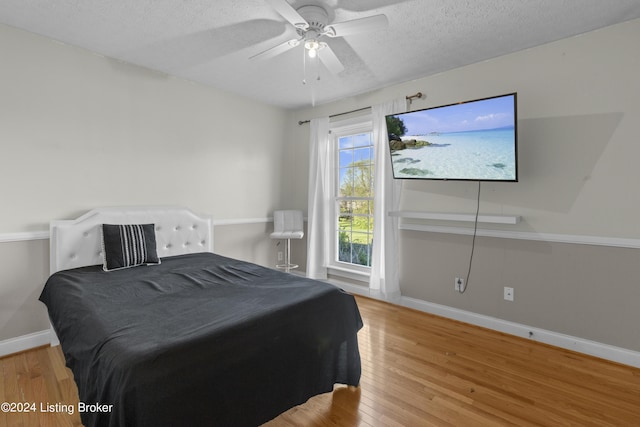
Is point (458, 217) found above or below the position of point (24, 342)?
above

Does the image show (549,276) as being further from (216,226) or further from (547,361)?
(216,226)

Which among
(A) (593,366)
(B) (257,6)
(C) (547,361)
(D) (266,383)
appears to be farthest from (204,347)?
(A) (593,366)

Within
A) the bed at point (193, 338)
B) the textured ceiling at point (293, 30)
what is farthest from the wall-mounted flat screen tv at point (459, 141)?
the bed at point (193, 338)

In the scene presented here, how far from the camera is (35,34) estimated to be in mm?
2621

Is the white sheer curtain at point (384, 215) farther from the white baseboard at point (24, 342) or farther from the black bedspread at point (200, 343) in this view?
the white baseboard at point (24, 342)

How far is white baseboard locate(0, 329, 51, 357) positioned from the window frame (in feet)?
9.89

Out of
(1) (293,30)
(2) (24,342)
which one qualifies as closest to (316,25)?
(1) (293,30)

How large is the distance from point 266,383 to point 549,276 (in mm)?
2551

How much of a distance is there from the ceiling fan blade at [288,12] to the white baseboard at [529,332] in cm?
290

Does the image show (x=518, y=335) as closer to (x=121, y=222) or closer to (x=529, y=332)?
(x=529, y=332)

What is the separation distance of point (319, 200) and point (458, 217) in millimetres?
1876

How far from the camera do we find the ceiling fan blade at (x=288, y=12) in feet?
5.81

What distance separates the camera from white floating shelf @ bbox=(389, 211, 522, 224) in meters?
2.82

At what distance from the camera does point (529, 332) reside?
9.29ft
